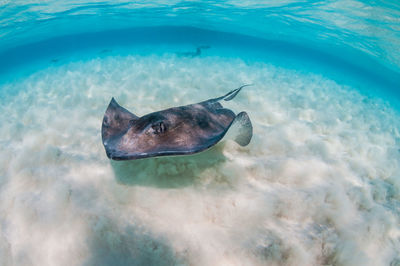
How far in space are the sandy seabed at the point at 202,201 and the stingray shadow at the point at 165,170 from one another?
2cm

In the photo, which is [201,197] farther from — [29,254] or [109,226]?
[29,254]

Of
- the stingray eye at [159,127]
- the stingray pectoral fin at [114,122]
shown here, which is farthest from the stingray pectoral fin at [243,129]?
the stingray pectoral fin at [114,122]

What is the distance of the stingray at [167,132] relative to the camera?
273 centimetres

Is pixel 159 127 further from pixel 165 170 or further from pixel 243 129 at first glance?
pixel 243 129

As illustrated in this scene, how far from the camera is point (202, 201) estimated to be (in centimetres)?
312

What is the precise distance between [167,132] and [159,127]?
13 centimetres

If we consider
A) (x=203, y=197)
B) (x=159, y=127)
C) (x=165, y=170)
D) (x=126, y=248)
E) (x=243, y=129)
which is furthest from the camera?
(x=243, y=129)

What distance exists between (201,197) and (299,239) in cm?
135

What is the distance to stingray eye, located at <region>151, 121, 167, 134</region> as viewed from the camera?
3044 millimetres

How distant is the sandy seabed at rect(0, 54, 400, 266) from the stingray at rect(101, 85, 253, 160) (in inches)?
25.7

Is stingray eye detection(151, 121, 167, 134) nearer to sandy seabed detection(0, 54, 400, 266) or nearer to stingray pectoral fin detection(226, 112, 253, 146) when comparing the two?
sandy seabed detection(0, 54, 400, 266)

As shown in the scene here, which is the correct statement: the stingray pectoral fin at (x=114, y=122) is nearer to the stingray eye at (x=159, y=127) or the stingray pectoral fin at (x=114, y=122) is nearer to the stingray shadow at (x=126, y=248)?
the stingray eye at (x=159, y=127)

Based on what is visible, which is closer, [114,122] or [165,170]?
[165,170]

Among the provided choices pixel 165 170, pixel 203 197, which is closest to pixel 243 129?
pixel 203 197
